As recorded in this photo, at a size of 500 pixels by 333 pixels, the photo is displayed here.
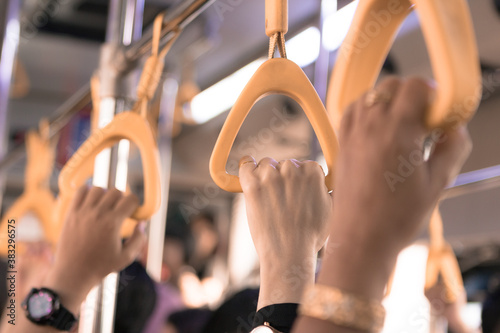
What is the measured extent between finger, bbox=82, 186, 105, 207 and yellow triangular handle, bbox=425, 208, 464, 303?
2.74 ft

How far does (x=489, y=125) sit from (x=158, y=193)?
1.06 metres

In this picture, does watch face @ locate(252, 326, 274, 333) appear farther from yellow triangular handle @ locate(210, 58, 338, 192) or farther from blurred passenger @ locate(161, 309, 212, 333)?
blurred passenger @ locate(161, 309, 212, 333)

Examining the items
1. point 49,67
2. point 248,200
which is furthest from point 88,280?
point 49,67

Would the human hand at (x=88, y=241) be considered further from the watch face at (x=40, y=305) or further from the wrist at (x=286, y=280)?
the wrist at (x=286, y=280)

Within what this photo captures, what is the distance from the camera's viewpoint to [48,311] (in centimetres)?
75

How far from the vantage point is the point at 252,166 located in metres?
0.55

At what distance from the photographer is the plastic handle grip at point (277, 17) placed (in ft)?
1.85

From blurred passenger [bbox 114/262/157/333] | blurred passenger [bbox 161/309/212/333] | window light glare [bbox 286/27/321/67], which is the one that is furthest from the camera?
window light glare [bbox 286/27/321/67]

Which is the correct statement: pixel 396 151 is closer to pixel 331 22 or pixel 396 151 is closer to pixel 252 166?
pixel 252 166

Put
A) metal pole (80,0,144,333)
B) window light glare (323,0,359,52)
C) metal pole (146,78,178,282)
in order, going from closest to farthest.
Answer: metal pole (80,0,144,333) → window light glare (323,0,359,52) → metal pole (146,78,178,282)

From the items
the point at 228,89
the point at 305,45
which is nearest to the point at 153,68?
the point at 305,45

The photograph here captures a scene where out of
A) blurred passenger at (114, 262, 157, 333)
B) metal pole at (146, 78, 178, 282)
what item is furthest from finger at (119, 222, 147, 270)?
metal pole at (146, 78, 178, 282)

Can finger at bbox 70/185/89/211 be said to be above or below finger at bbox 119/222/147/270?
above

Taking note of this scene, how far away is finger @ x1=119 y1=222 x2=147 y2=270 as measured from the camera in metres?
0.79
